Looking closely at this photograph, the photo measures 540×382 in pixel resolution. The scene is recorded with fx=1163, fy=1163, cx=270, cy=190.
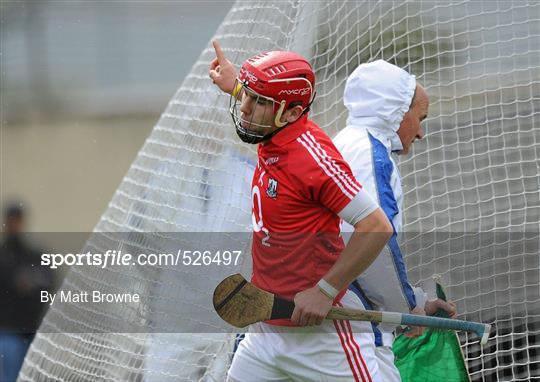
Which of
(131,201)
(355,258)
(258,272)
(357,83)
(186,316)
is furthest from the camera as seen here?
(131,201)

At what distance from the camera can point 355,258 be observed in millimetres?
3439

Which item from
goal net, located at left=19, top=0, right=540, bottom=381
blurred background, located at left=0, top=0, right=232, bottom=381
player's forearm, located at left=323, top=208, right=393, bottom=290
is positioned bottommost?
blurred background, located at left=0, top=0, right=232, bottom=381

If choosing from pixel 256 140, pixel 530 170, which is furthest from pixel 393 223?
pixel 530 170

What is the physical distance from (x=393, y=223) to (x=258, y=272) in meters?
0.48

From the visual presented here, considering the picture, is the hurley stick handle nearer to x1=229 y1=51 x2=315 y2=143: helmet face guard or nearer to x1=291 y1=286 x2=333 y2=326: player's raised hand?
x1=291 y1=286 x2=333 y2=326: player's raised hand

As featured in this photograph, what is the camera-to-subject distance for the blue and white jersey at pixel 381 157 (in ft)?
12.6

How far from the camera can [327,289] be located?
3.49 metres

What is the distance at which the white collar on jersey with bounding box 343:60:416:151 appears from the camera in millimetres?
4062

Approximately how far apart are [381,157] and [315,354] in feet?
2.37

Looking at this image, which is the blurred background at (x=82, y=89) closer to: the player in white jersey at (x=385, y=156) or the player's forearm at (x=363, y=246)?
the player in white jersey at (x=385, y=156)

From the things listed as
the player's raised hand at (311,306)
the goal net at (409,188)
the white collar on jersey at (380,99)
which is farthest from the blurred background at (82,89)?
the player's raised hand at (311,306)

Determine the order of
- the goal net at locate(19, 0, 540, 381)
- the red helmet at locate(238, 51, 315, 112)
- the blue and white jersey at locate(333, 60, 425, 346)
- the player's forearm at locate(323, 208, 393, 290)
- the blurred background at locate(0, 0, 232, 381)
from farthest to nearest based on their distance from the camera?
1. the blurred background at locate(0, 0, 232, 381)
2. the goal net at locate(19, 0, 540, 381)
3. the blue and white jersey at locate(333, 60, 425, 346)
4. the red helmet at locate(238, 51, 315, 112)
5. the player's forearm at locate(323, 208, 393, 290)

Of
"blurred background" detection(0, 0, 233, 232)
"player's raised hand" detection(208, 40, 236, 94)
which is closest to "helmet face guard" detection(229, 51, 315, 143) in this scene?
"player's raised hand" detection(208, 40, 236, 94)

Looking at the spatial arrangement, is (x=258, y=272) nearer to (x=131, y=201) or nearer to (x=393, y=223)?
(x=393, y=223)
